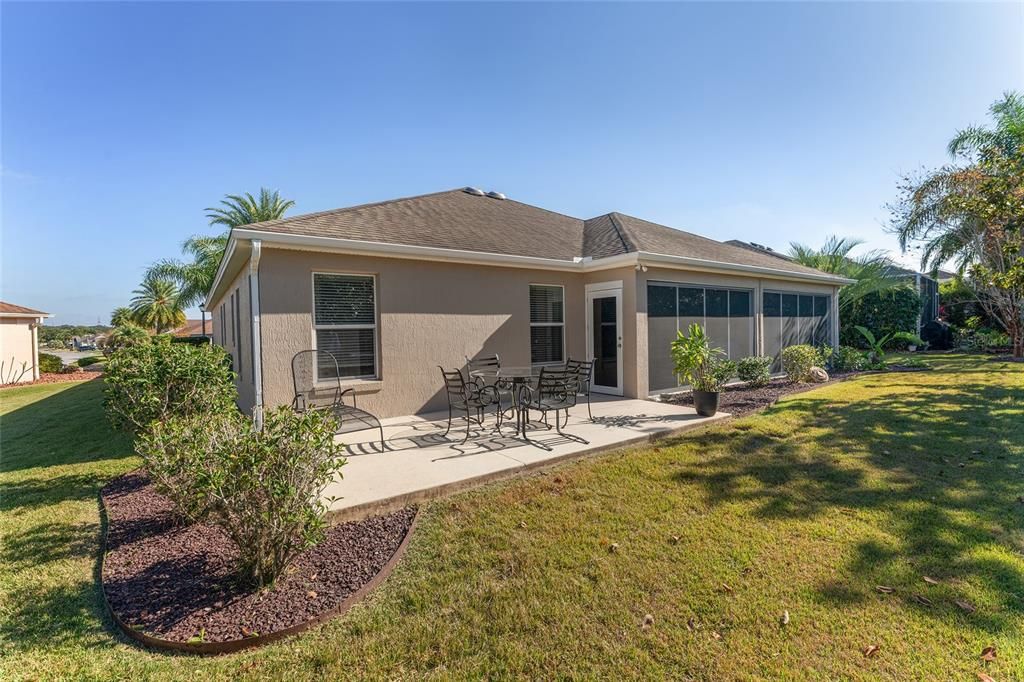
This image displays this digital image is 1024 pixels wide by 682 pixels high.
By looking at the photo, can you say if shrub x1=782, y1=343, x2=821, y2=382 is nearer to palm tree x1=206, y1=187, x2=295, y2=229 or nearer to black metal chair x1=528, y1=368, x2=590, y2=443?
black metal chair x1=528, y1=368, x2=590, y2=443

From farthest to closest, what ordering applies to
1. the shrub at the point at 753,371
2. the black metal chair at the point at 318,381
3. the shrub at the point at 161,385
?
the shrub at the point at 753,371
the black metal chair at the point at 318,381
the shrub at the point at 161,385

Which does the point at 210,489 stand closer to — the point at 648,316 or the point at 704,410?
the point at 704,410

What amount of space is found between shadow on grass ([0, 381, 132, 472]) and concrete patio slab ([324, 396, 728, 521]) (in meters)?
4.07

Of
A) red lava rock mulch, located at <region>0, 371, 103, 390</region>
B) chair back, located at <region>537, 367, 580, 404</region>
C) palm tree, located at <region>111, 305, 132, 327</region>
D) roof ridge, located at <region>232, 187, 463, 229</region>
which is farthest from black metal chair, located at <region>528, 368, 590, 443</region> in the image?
palm tree, located at <region>111, 305, 132, 327</region>

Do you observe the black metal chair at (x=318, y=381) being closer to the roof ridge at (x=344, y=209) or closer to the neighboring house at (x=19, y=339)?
the roof ridge at (x=344, y=209)

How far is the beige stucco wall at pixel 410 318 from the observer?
262 inches

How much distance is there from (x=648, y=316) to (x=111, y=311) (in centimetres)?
3443

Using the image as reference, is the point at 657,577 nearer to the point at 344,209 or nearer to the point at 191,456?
the point at 191,456

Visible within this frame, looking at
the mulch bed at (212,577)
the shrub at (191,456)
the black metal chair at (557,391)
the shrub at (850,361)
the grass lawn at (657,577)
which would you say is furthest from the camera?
the shrub at (850,361)

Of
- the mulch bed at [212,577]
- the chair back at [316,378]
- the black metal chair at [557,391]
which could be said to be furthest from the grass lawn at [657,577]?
the chair back at [316,378]

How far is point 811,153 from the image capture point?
11227 millimetres

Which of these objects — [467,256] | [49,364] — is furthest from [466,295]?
[49,364]

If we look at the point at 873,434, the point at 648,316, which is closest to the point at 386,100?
the point at 648,316

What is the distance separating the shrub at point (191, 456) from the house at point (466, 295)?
3156 millimetres
